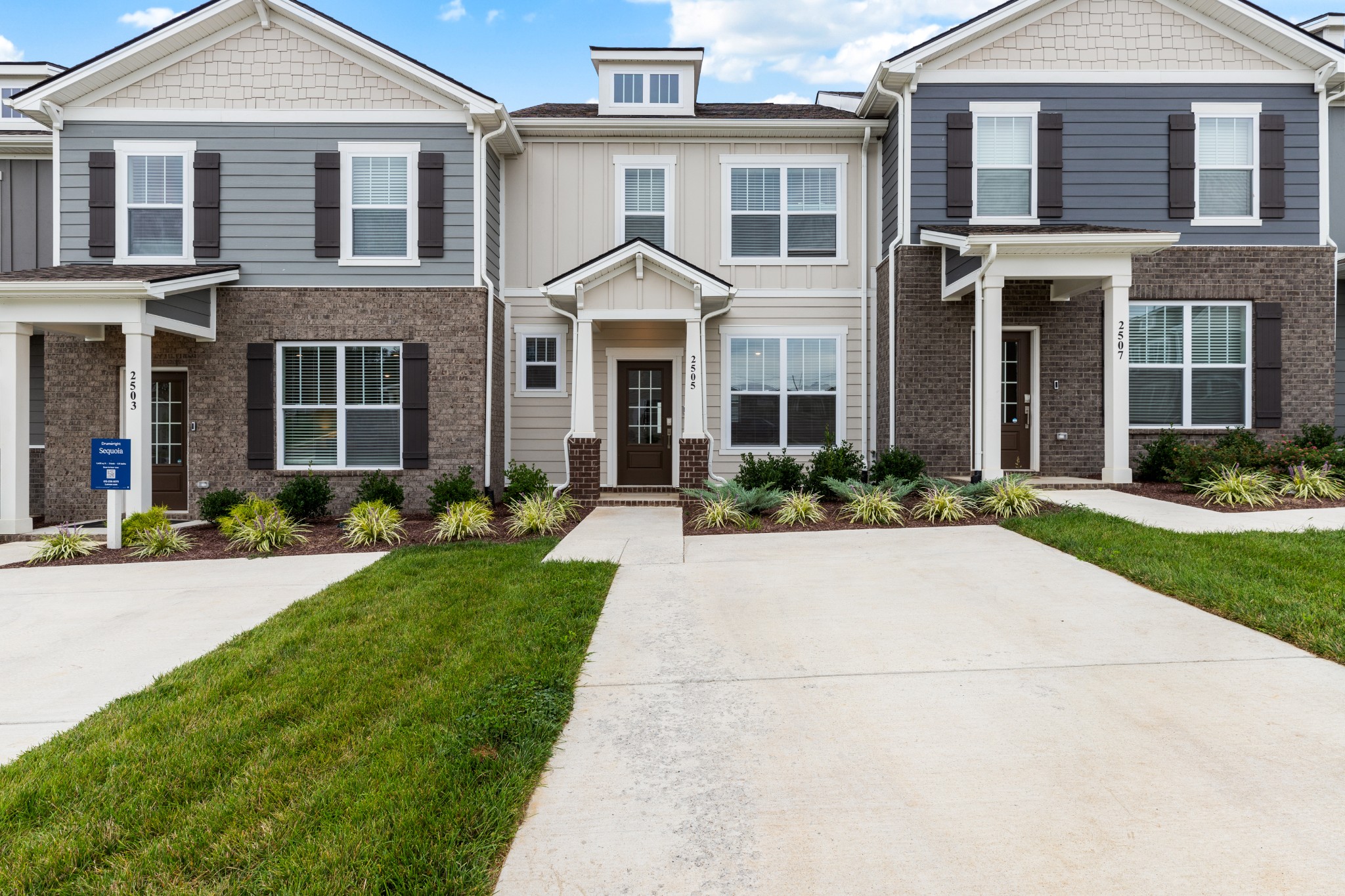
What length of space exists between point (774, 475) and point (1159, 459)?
17.8 ft

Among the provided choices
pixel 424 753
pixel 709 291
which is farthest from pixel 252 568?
pixel 709 291

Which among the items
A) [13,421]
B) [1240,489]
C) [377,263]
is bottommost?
[1240,489]

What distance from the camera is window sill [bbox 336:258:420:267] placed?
11.0m

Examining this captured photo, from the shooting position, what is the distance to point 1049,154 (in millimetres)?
10961

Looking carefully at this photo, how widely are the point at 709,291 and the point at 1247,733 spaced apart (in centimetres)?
830

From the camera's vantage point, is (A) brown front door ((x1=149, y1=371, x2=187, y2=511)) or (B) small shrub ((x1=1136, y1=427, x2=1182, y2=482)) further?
(A) brown front door ((x1=149, y1=371, x2=187, y2=511))

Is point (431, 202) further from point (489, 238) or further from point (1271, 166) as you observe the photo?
point (1271, 166)

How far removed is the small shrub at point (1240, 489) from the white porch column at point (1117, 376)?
42.1 inches

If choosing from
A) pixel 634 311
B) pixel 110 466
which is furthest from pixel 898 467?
pixel 110 466

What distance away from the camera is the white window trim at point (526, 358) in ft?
39.5

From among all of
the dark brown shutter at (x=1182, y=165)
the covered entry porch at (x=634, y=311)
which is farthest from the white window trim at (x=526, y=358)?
the dark brown shutter at (x=1182, y=165)

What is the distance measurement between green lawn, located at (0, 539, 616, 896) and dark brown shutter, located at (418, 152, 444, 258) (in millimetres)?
7285

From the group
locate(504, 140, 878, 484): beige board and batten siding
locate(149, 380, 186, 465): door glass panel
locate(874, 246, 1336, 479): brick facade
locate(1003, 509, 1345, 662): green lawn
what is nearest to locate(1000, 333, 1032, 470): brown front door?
locate(874, 246, 1336, 479): brick facade

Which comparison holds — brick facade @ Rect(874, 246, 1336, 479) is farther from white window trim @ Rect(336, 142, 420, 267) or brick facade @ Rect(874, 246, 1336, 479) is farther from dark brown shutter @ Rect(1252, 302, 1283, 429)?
white window trim @ Rect(336, 142, 420, 267)
